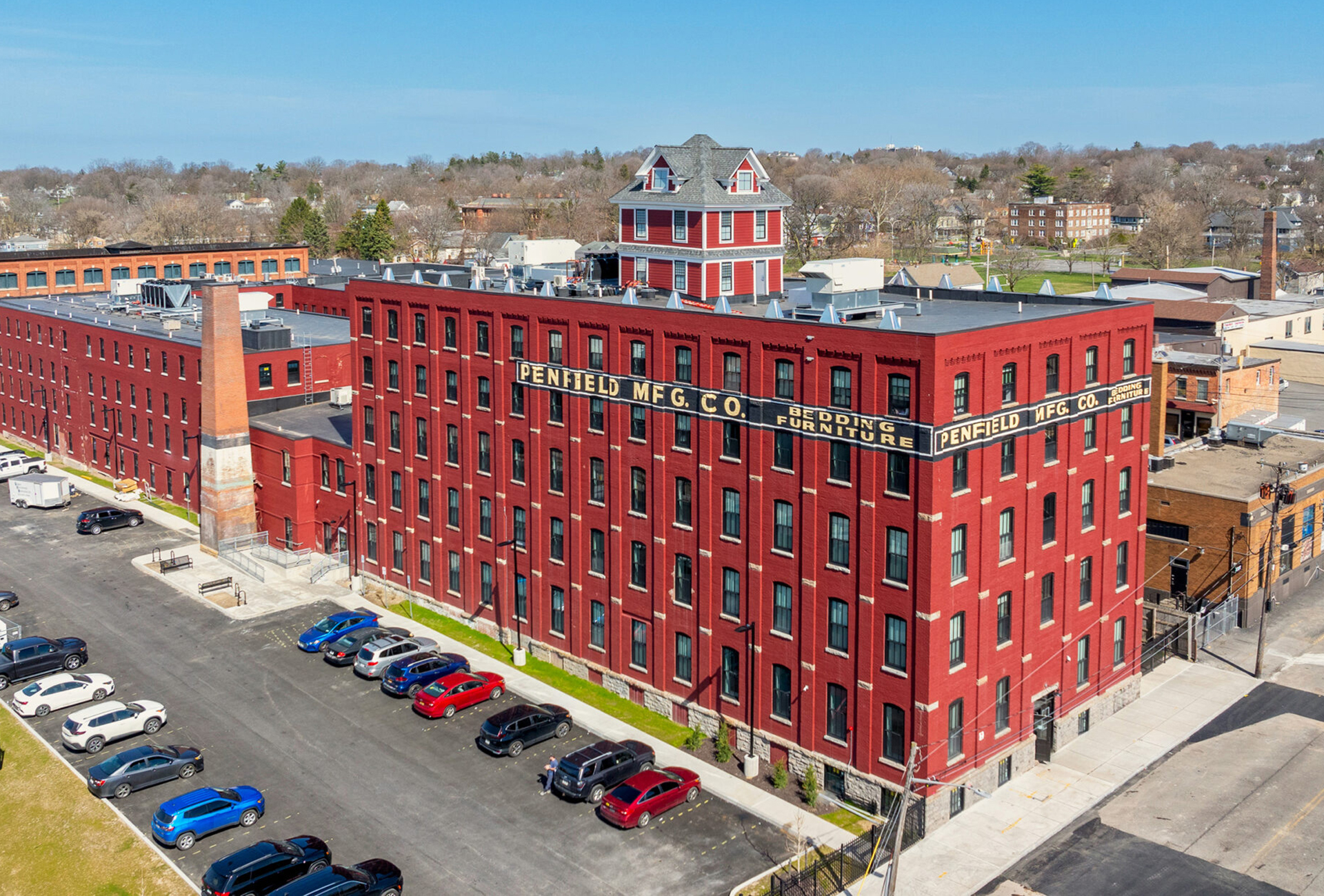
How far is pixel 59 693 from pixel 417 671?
637 inches

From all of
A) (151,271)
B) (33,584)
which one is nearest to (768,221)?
(33,584)

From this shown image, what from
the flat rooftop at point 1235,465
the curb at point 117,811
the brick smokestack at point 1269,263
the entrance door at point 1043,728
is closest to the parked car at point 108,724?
the curb at point 117,811

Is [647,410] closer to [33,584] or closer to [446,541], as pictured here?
[446,541]

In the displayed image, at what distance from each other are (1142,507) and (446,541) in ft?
115

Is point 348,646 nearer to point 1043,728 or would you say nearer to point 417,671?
point 417,671

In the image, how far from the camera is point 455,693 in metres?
54.5

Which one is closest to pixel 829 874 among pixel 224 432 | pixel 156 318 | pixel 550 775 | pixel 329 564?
pixel 550 775

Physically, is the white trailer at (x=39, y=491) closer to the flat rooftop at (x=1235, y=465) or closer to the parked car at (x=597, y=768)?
the parked car at (x=597, y=768)

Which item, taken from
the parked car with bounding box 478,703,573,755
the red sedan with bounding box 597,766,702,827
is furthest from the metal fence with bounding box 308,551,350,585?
the red sedan with bounding box 597,766,702,827

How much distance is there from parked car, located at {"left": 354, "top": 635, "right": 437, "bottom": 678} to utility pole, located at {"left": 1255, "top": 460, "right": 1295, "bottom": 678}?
132 ft

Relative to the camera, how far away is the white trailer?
3406 inches

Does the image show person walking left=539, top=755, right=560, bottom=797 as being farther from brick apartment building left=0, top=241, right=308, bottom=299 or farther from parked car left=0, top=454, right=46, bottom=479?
brick apartment building left=0, top=241, right=308, bottom=299

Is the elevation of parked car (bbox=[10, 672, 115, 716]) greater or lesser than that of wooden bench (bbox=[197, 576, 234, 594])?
lesser

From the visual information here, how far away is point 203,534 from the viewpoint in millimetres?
78625
